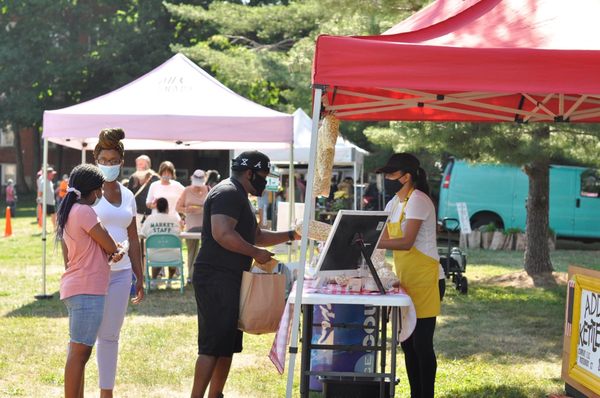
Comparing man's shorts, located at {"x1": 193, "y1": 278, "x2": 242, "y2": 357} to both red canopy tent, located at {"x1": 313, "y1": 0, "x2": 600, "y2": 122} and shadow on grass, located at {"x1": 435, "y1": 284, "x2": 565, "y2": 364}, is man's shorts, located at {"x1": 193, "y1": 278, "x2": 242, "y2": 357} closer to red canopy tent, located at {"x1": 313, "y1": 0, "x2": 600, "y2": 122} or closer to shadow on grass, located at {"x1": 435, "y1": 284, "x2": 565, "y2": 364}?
red canopy tent, located at {"x1": 313, "y1": 0, "x2": 600, "y2": 122}

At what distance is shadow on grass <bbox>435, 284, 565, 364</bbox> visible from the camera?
848 cm

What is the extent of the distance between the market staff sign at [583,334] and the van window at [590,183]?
1641 cm

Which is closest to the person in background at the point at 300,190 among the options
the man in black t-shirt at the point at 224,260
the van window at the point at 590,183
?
the van window at the point at 590,183

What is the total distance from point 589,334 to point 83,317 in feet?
10.2

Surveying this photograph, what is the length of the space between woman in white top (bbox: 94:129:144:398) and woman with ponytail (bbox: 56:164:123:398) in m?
0.20

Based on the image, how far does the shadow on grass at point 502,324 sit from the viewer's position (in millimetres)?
8484

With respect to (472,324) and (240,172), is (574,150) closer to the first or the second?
(472,324)

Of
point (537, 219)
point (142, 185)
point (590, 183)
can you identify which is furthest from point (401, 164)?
point (590, 183)

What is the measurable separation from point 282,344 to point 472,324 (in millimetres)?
5197

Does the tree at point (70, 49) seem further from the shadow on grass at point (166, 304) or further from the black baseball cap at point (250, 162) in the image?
the black baseball cap at point (250, 162)

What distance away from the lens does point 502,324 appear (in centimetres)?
1002

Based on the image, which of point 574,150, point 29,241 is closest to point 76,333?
point 574,150

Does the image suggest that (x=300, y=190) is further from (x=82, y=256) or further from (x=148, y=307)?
(x=82, y=256)

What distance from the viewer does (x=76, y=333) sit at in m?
5.11
